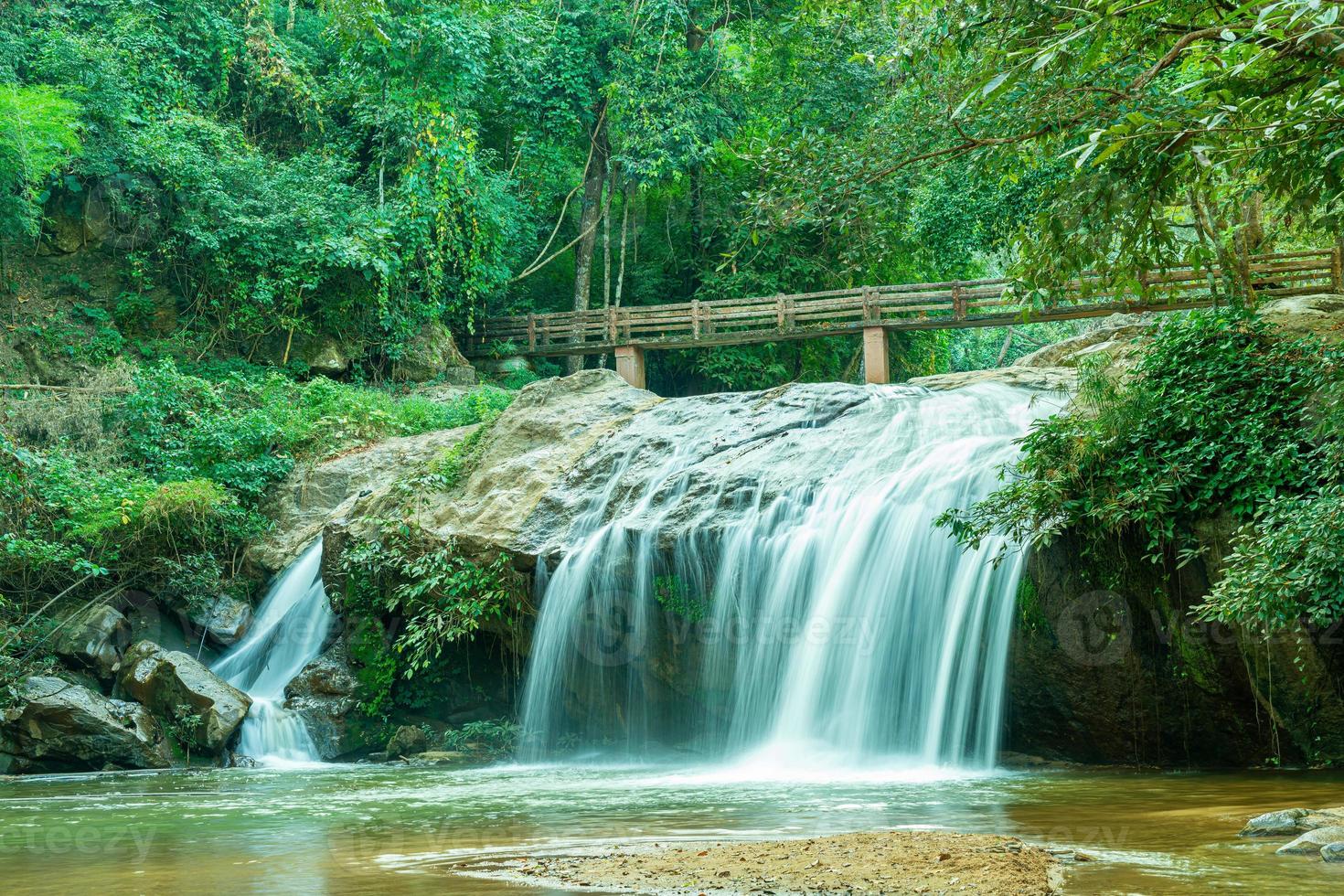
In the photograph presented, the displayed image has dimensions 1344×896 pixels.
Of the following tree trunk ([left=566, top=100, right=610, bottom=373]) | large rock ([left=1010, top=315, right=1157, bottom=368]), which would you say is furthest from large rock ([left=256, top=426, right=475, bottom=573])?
tree trunk ([left=566, top=100, right=610, bottom=373])

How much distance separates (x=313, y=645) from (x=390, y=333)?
32.8 ft

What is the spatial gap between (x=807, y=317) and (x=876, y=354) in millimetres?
1590

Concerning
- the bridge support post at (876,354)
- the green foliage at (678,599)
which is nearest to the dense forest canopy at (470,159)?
the bridge support post at (876,354)

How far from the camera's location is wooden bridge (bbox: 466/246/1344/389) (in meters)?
18.6

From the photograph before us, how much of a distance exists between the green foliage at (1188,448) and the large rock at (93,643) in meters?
10.4

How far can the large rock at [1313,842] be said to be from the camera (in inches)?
185

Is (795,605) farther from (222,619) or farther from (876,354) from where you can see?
(876,354)

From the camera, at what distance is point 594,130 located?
27094mm

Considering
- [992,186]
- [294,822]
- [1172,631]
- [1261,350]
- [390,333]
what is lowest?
[294,822]

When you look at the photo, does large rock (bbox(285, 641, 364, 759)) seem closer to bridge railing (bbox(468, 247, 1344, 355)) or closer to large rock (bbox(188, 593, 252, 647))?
large rock (bbox(188, 593, 252, 647))

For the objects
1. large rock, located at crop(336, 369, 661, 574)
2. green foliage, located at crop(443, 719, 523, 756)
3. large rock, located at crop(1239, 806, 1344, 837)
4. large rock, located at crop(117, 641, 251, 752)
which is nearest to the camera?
large rock, located at crop(1239, 806, 1344, 837)

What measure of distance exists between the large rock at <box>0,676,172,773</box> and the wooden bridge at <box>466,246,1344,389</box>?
1359 cm

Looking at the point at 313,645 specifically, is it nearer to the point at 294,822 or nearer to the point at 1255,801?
the point at 294,822

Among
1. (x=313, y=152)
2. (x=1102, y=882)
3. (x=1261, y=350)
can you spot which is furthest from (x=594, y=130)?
(x=1102, y=882)
